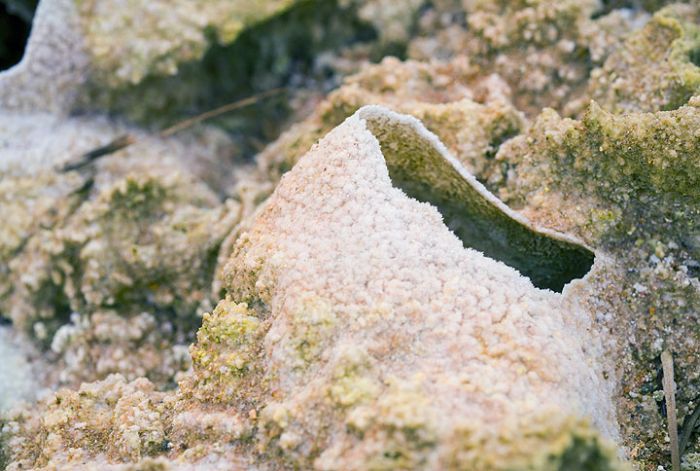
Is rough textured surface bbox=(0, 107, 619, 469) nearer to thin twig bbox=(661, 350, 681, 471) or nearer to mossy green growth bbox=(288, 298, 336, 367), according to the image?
mossy green growth bbox=(288, 298, 336, 367)

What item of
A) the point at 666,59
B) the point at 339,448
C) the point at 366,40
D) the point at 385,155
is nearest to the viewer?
the point at 339,448

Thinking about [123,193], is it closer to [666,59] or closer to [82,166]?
[82,166]

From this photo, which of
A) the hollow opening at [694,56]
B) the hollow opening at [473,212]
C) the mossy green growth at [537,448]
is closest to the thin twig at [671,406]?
the hollow opening at [473,212]

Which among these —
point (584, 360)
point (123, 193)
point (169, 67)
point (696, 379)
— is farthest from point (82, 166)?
point (696, 379)

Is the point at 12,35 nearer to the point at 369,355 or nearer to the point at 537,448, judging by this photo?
the point at 369,355

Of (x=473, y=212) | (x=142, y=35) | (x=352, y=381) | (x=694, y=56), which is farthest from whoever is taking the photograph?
(x=142, y=35)

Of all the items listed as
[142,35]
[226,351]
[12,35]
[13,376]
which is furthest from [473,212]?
[12,35]

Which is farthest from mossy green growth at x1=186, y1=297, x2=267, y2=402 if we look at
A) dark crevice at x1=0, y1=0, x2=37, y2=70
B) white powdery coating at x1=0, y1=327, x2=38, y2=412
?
A: dark crevice at x1=0, y1=0, x2=37, y2=70
